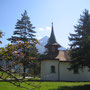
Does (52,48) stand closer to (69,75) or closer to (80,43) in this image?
(69,75)

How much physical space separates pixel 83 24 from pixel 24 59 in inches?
620

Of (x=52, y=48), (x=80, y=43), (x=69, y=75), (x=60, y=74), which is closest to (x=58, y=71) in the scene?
(x=60, y=74)

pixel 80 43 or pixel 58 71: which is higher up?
pixel 80 43

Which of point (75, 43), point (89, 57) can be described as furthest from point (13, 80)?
point (75, 43)

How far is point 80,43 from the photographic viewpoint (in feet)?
55.6

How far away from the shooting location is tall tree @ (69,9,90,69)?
53.2 ft

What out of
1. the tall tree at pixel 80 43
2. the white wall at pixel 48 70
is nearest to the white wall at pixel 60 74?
the white wall at pixel 48 70

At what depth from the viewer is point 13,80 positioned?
12.7ft

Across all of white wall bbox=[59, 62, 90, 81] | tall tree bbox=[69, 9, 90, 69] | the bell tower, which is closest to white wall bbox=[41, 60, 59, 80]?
white wall bbox=[59, 62, 90, 81]

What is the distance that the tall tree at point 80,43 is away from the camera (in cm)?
1621

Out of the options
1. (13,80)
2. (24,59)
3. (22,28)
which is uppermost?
(22,28)

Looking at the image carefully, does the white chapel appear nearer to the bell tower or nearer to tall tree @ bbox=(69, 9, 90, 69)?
the bell tower

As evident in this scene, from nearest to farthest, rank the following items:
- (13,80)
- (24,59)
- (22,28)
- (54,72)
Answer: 1. (13,80)
2. (24,59)
3. (54,72)
4. (22,28)

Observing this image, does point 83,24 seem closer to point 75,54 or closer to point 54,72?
point 75,54
